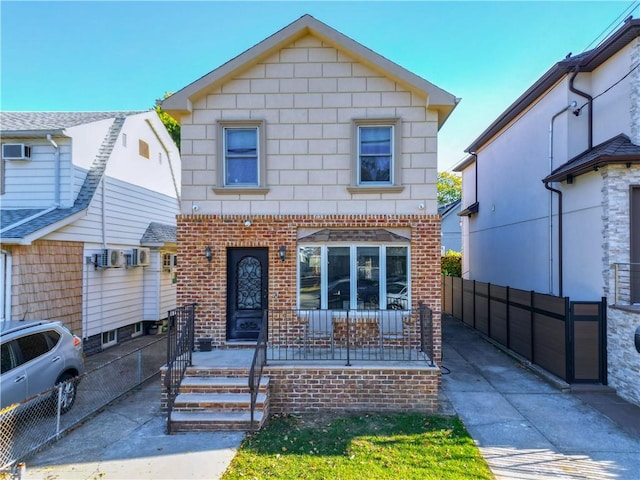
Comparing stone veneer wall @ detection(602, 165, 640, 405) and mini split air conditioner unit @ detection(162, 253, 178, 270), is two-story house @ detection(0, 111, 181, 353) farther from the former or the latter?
stone veneer wall @ detection(602, 165, 640, 405)

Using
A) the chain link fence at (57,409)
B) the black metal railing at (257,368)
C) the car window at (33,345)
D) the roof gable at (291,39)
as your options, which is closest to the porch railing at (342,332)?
the black metal railing at (257,368)

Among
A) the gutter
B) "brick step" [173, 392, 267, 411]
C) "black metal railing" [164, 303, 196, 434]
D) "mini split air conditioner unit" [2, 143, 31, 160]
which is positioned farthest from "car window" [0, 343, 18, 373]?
"mini split air conditioner unit" [2, 143, 31, 160]

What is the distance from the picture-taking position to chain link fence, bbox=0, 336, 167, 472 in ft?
14.8

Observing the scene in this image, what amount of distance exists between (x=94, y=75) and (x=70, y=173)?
442 cm

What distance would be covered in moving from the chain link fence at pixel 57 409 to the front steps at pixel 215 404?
1412 mm

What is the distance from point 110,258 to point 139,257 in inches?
54.4

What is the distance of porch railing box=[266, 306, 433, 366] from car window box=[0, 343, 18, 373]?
3.86 m

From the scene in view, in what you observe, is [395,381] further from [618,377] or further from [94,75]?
[94,75]

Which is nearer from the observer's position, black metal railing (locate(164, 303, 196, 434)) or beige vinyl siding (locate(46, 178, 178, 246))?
black metal railing (locate(164, 303, 196, 434))

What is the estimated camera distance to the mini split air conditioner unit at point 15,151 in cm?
882

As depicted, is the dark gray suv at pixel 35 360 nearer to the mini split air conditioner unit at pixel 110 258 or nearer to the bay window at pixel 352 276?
the mini split air conditioner unit at pixel 110 258

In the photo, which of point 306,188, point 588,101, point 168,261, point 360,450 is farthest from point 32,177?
point 588,101

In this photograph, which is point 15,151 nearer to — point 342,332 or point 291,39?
point 291,39

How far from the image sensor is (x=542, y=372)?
7781 millimetres
